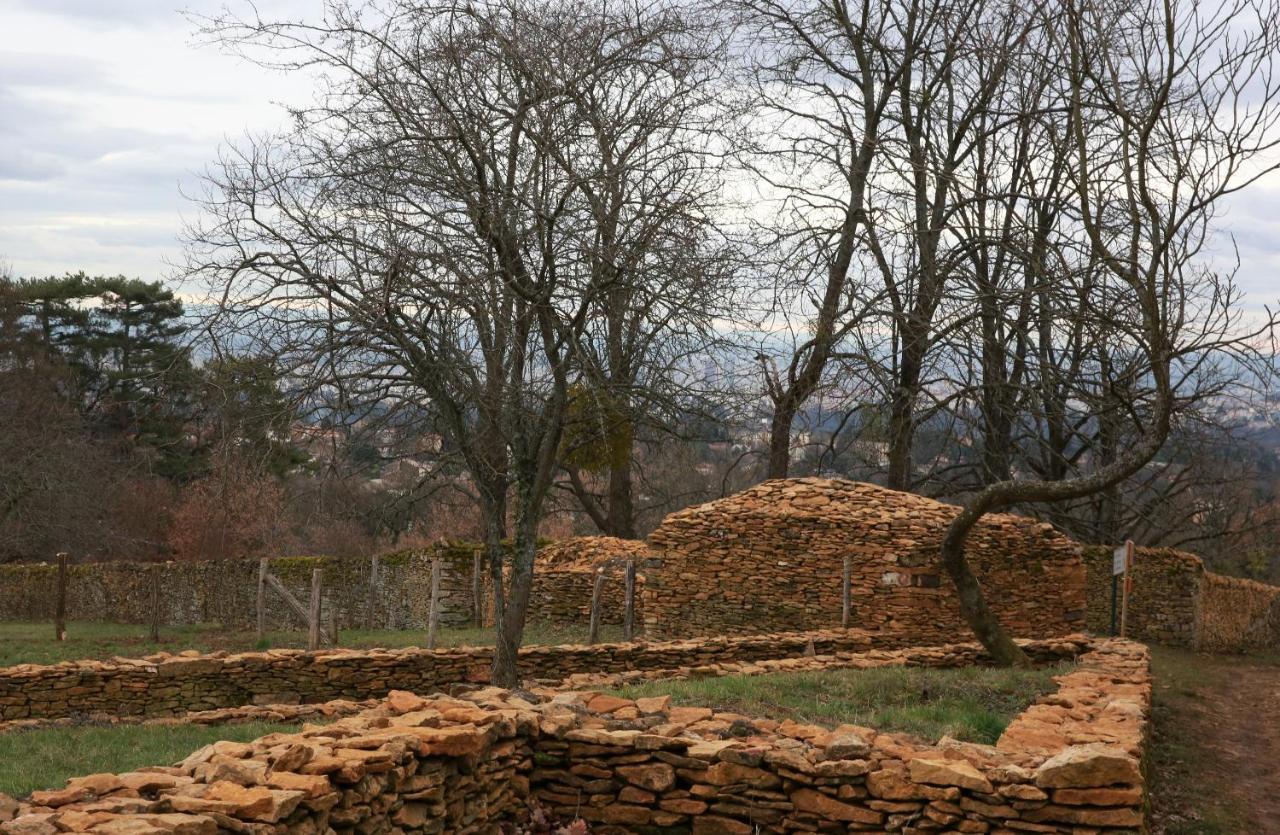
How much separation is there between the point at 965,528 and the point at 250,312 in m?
7.66

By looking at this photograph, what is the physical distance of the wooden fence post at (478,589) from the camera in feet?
74.7

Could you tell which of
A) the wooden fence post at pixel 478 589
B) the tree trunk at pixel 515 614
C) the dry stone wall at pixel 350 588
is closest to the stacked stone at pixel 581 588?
the dry stone wall at pixel 350 588

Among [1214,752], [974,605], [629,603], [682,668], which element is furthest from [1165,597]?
[682,668]

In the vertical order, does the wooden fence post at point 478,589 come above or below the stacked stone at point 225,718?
above

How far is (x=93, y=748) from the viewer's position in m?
9.99

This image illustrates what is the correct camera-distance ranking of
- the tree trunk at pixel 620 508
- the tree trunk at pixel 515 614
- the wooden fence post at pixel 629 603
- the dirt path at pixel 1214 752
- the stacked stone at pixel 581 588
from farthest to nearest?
1. the tree trunk at pixel 620 508
2. the stacked stone at pixel 581 588
3. the wooden fence post at pixel 629 603
4. the tree trunk at pixel 515 614
5. the dirt path at pixel 1214 752

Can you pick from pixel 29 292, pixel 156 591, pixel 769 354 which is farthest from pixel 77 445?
pixel 769 354

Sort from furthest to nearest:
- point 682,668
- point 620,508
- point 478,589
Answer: point 620,508 → point 478,589 → point 682,668

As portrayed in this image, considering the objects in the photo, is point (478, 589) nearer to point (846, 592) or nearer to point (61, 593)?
point (61, 593)

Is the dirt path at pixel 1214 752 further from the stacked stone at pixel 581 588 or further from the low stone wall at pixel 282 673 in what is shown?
the stacked stone at pixel 581 588

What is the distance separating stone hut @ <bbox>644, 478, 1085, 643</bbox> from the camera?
1872 cm

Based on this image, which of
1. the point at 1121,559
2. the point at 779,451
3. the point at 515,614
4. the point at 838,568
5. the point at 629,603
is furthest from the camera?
the point at 779,451

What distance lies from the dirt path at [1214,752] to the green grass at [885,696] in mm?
1307

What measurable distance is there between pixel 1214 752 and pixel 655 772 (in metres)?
7.85
